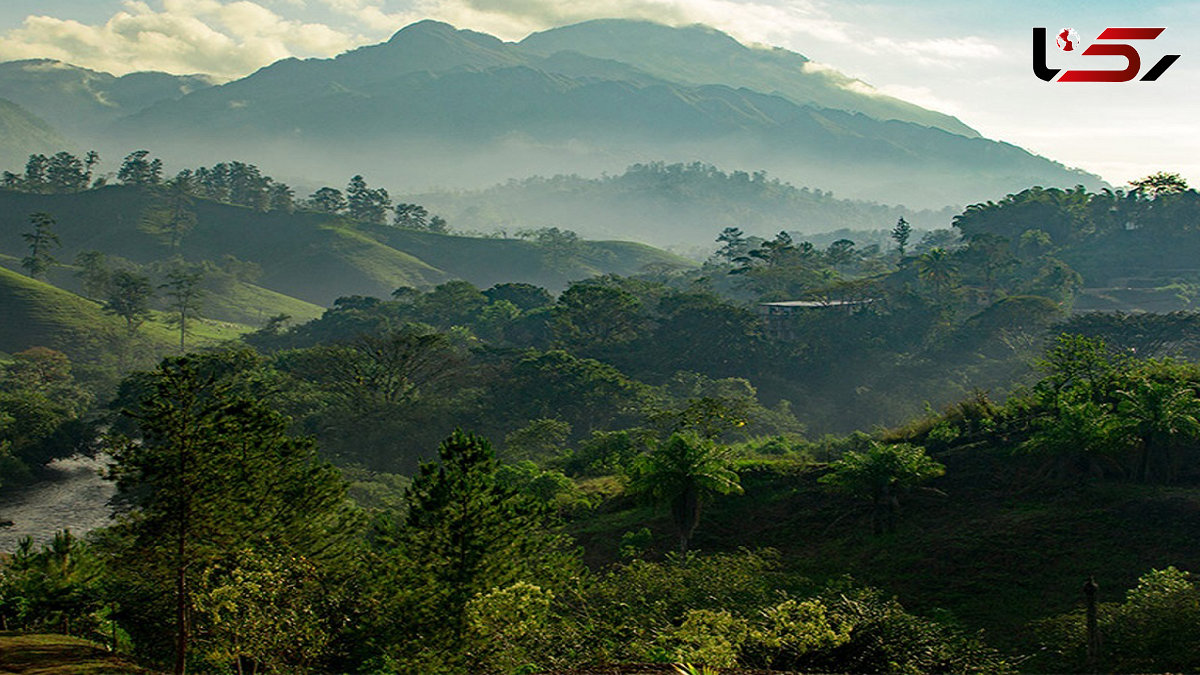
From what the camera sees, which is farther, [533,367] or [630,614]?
[533,367]

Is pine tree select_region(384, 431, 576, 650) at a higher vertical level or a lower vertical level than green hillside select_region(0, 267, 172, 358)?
higher

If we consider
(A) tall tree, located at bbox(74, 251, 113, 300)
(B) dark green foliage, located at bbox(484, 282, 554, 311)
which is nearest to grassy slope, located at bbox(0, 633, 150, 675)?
(B) dark green foliage, located at bbox(484, 282, 554, 311)

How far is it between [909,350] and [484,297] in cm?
6139

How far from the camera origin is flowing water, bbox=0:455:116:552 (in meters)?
61.2

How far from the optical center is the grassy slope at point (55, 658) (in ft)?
60.2

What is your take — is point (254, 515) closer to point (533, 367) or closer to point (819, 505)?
point (819, 505)

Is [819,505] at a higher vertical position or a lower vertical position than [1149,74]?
lower

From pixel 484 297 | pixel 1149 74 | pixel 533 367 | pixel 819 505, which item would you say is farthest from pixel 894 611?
pixel 484 297

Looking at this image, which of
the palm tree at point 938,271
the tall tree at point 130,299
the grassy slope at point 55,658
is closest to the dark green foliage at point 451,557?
the grassy slope at point 55,658

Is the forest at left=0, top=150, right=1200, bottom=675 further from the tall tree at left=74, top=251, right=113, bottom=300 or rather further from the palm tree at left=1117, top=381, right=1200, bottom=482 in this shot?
the tall tree at left=74, top=251, right=113, bottom=300

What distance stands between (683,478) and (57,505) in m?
62.5

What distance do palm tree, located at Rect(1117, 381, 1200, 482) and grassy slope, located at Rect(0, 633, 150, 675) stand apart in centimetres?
2827

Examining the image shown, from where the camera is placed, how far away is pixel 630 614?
67.1ft

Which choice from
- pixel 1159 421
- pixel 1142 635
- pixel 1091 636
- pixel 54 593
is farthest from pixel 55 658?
pixel 1159 421
